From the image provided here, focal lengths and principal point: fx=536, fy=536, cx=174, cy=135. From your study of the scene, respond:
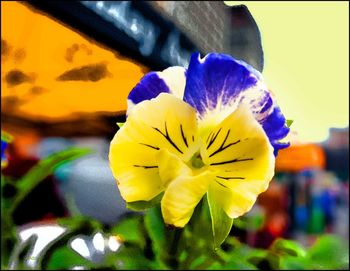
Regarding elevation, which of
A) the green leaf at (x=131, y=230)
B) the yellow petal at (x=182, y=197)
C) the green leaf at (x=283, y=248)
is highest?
the yellow petal at (x=182, y=197)

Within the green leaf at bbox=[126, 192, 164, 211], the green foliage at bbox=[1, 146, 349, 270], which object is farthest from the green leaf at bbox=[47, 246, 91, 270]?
the green leaf at bbox=[126, 192, 164, 211]

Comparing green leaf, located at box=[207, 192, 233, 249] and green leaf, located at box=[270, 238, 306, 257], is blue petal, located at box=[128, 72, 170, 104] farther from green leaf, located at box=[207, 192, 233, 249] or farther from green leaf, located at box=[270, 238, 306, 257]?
green leaf, located at box=[270, 238, 306, 257]

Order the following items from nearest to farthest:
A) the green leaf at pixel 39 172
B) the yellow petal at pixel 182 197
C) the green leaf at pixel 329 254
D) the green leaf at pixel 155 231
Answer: the yellow petal at pixel 182 197, the green leaf at pixel 155 231, the green leaf at pixel 329 254, the green leaf at pixel 39 172

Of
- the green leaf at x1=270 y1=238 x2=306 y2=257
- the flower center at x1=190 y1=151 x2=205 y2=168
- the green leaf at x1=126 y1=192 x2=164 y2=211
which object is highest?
the flower center at x1=190 y1=151 x2=205 y2=168

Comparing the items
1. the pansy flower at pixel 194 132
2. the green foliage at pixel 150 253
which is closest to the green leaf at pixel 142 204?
the pansy flower at pixel 194 132

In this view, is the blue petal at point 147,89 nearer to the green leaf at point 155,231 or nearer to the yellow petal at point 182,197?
the yellow petal at point 182,197

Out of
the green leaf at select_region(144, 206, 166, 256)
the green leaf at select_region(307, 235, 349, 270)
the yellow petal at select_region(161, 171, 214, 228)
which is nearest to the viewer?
the yellow petal at select_region(161, 171, 214, 228)

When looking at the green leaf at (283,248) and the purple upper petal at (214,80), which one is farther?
the green leaf at (283,248)

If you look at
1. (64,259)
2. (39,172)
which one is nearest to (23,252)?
(64,259)

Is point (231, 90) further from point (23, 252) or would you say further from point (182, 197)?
point (23, 252)

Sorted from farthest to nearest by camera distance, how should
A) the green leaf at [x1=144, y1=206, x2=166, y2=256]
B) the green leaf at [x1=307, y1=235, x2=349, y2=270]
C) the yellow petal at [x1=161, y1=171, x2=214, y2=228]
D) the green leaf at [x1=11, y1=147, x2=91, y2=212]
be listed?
the green leaf at [x1=11, y1=147, x2=91, y2=212]
the green leaf at [x1=307, y1=235, x2=349, y2=270]
the green leaf at [x1=144, y1=206, x2=166, y2=256]
the yellow petal at [x1=161, y1=171, x2=214, y2=228]
